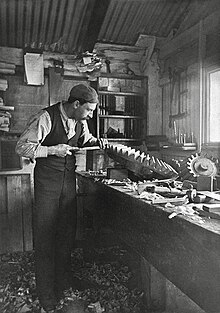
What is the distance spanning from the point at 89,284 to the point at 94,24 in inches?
146

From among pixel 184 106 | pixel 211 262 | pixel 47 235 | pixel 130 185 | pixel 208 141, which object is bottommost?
pixel 47 235

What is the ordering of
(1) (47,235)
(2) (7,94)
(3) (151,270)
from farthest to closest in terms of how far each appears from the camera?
1. (2) (7,94)
2. (1) (47,235)
3. (3) (151,270)

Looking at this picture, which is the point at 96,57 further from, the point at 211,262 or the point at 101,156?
the point at 211,262

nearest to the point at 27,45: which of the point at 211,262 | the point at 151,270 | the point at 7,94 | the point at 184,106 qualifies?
the point at 7,94

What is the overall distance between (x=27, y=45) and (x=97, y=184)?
2769mm

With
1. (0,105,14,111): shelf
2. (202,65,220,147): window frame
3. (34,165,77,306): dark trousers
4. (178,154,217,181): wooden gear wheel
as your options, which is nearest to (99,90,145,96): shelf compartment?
(202,65,220,147): window frame

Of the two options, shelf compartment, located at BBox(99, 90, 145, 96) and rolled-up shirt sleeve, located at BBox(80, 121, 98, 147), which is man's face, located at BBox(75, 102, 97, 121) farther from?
shelf compartment, located at BBox(99, 90, 145, 96)

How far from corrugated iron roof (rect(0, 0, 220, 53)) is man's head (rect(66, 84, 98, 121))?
219cm

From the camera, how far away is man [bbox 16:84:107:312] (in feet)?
9.91

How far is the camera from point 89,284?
11.5 ft

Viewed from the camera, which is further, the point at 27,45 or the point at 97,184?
the point at 27,45

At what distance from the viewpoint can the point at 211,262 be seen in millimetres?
1695

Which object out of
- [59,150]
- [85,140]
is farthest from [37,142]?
[85,140]

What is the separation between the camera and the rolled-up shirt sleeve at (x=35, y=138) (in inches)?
112
